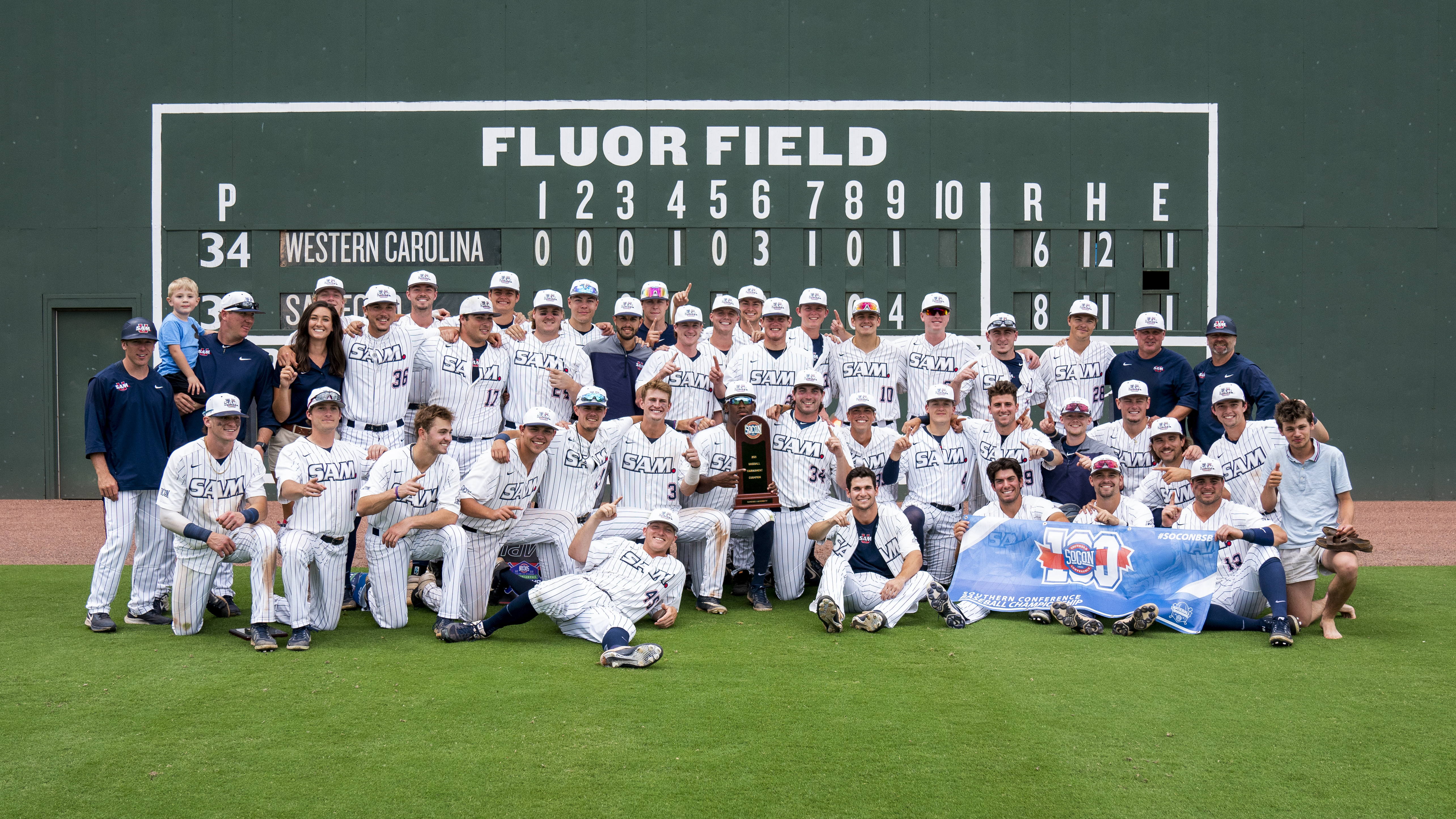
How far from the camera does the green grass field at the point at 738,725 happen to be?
3.94 m

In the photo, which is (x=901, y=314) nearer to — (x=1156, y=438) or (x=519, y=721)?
(x=1156, y=438)

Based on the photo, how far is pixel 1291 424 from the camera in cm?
684

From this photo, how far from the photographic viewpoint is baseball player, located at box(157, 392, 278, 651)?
20.9ft

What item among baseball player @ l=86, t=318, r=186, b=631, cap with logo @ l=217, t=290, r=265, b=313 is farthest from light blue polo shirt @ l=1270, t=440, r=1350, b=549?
baseball player @ l=86, t=318, r=186, b=631

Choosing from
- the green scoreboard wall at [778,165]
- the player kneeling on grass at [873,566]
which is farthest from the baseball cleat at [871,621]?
the green scoreboard wall at [778,165]

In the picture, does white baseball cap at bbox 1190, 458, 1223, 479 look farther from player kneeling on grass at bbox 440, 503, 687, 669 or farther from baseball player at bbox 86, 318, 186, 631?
baseball player at bbox 86, 318, 186, 631

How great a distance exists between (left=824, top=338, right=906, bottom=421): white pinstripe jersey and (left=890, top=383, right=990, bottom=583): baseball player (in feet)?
1.63

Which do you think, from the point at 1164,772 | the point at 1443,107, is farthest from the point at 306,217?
the point at 1443,107

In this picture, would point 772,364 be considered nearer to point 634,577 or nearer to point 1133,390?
point 634,577

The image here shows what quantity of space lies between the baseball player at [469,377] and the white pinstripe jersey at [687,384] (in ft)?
3.68

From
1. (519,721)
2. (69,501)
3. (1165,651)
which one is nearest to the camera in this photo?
(519,721)

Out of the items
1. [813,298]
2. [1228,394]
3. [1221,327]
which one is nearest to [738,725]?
[813,298]

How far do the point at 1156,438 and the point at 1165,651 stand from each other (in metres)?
Result: 2.03

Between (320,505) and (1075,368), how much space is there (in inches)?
235
